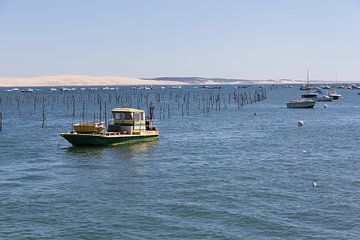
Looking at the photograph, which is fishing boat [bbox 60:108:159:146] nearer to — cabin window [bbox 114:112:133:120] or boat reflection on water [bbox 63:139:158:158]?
cabin window [bbox 114:112:133:120]

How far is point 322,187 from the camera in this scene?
1436 inches

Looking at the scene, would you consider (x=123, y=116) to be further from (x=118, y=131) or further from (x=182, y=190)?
(x=182, y=190)

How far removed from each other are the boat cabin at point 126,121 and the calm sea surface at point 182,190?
223cm

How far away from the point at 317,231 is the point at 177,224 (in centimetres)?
742

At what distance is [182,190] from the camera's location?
118 feet

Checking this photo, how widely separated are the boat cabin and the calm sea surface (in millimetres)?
2231

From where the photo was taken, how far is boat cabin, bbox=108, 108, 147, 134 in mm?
61406

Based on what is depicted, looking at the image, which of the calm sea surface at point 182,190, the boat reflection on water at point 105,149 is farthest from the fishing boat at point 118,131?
the calm sea surface at point 182,190

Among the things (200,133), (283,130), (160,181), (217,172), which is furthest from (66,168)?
(283,130)

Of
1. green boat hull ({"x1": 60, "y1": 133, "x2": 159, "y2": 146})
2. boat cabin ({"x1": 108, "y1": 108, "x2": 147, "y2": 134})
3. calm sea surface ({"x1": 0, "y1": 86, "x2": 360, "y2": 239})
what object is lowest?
calm sea surface ({"x1": 0, "y1": 86, "x2": 360, "y2": 239})

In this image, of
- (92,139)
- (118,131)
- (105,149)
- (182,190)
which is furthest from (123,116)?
(182,190)

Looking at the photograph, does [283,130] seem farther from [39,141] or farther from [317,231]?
[317,231]

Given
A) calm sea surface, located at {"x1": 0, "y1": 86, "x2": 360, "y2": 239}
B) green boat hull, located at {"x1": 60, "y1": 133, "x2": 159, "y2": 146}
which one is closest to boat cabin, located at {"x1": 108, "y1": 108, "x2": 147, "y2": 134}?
green boat hull, located at {"x1": 60, "y1": 133, "x2": 159, "y2": 146}

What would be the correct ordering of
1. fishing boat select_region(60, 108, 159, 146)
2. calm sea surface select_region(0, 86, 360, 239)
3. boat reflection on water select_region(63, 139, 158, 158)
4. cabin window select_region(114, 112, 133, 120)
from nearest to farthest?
calm sea surface select_region(0, 86, 360, 239) → boat reflection on water select_region(63, 139, 158, 158) → fishing boat select_region(60, 108, 159, 146) → cabin window select_region(114, 112, 133, 120)
